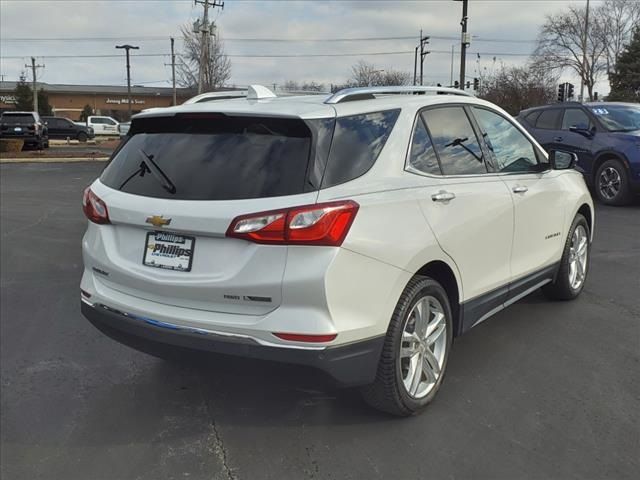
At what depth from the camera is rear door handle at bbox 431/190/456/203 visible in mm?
3299

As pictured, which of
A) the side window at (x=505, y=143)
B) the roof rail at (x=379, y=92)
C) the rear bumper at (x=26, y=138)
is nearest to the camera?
the roof rail at (x=379, y=92)

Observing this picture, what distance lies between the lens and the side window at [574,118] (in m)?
11.1

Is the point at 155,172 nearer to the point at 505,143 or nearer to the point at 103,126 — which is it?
the point at 505,143

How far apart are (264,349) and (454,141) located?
72.8 inches

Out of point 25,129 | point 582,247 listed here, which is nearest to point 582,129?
point 582,247

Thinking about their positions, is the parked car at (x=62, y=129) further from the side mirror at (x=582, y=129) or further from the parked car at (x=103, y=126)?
the side mirror at (x=582, y=129)

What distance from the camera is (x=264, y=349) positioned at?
2748 millimetres

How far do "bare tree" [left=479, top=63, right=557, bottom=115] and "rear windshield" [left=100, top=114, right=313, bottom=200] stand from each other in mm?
43509

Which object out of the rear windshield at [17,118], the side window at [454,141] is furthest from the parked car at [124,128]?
the rear windshield at [17,118]

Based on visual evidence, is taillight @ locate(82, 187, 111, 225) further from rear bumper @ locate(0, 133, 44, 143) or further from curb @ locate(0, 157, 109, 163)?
rear bumper @ locate(0, 133, 44, 143)

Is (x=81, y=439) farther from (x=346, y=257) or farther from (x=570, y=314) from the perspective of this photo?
(x=570, y=314)

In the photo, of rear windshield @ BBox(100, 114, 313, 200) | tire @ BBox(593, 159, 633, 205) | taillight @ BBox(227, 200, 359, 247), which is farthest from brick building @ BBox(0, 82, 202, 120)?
taillight @ BBox(227, 200, 359, 247)

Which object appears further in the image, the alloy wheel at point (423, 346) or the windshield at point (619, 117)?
the windshield at point (619, 117)

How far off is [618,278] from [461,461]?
12.8 ft
